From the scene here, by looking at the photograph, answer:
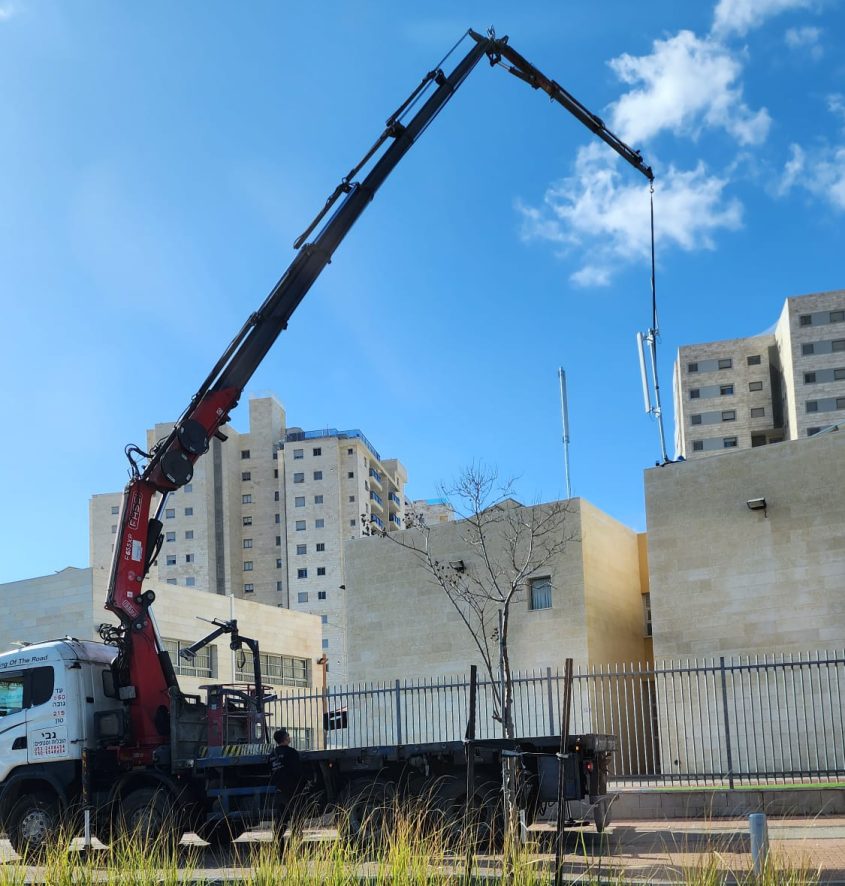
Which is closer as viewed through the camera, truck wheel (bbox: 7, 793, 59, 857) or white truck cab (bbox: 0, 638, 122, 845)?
truck wheel (bbox: 7, 793, 59, 857)

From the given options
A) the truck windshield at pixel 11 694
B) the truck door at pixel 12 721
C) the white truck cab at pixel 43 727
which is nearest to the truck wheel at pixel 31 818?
the white truck cab at pixel 43 727

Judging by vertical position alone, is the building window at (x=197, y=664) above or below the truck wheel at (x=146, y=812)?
above

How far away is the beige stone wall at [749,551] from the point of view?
81.3 feet

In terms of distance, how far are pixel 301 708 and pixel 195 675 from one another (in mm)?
16326

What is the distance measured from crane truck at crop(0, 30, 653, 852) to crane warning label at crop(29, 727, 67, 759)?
1 cm

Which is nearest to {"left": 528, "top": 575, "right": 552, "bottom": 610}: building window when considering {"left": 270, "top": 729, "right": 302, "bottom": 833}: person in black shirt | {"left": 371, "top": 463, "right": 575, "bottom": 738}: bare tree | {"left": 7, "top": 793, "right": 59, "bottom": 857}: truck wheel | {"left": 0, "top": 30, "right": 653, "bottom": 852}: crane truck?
{"left": 371, "top": 463, "right": 575, "bottom": 738}: bare tree

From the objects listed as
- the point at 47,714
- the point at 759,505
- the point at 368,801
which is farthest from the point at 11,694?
the point at 759,505

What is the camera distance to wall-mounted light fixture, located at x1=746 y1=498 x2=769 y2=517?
84.0ft

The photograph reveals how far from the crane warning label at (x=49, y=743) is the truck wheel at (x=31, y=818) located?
0.62m

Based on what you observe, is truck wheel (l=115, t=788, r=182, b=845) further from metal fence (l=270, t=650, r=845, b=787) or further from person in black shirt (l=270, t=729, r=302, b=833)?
metal fence (l=270, t=650, r=845, b=787)

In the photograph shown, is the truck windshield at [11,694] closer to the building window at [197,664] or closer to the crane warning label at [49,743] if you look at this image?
the crane warning label at [49,743]

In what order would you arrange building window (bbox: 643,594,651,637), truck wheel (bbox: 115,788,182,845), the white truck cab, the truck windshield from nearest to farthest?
truck wheel (bbox: 115,788,182,845) → the white truck cab → the truck windshield → building window (bbox: 643,594,651,637)

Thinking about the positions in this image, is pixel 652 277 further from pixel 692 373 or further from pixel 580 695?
pixel 692 373

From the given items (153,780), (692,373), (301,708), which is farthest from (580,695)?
(692,373)
